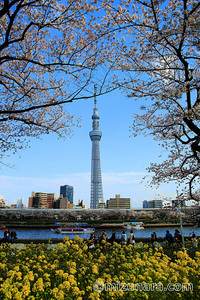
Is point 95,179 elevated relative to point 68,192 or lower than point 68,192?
elevated

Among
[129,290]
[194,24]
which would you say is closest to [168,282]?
[129,290]

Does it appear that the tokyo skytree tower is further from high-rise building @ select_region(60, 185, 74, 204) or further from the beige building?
high-rise building @ select_region(60, 185, 74, 204)

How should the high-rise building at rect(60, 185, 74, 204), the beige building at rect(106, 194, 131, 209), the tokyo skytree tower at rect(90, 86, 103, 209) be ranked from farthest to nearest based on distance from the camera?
1. the high-rise building at rect(60, 185, 74, 204)
2. the beige building at rect(106, 194, 131, 209)
3. the tokyo skytree tower at rect(90, 86, 103, 209)

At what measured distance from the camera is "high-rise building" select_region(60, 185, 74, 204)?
188 m

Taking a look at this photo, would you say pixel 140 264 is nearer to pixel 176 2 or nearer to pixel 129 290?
pixel 129 290

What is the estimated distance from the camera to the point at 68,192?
626ft

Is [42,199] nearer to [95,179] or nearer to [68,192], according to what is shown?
[95,179]

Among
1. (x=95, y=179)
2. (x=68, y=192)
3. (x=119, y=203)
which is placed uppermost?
(x=95, y=179)

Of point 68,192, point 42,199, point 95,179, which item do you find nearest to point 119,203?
point 95,179

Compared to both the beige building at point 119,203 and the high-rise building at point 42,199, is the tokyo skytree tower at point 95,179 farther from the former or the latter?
the high-rise building at point 42,199

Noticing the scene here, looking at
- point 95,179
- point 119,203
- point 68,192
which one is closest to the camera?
point 95,179

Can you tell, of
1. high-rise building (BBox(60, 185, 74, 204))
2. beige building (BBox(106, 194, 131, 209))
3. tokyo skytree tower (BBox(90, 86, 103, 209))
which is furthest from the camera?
high-rise building (BBox(60, 185, 74, 204))

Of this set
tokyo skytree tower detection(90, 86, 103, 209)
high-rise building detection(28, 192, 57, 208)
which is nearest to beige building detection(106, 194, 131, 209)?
tokyo skytree tower detection(90, 86, 103, 209)

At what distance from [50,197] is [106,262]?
135 metres
